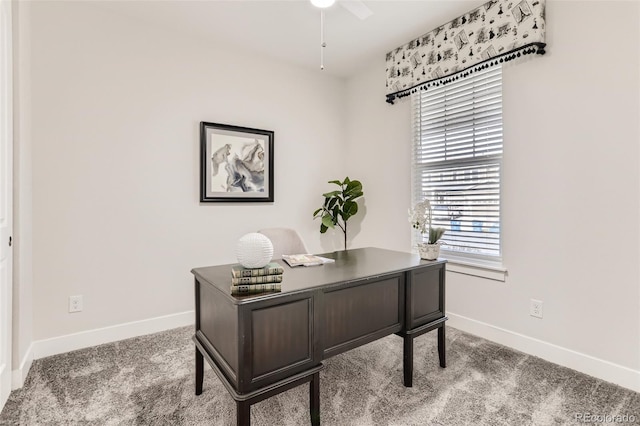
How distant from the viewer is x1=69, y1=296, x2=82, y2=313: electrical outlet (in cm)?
247

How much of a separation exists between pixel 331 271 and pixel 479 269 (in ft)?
5.28

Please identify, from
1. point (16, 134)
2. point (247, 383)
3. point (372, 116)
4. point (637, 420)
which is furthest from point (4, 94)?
point (637, 420)

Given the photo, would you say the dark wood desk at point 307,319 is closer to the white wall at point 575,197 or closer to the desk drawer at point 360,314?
the desk drawer at point 360,314

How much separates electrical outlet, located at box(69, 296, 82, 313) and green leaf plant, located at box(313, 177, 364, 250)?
232cm

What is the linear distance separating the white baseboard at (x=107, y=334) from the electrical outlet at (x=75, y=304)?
192mm

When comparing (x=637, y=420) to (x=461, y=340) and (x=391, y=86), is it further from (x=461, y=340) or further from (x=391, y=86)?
(x=391, y=86)

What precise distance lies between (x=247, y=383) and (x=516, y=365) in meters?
1.94

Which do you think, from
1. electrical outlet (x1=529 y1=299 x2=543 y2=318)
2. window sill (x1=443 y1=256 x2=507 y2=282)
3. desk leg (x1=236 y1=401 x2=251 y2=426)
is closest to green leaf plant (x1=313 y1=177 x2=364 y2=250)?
window sill (x1=443 y1=256 x2=507 y2=282)

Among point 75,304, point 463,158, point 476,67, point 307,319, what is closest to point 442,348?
point 307,319

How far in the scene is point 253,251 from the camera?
136cm

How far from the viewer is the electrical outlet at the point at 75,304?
2469 millimetres

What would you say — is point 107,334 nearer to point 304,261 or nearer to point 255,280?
point 304,261

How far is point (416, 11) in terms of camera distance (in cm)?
259

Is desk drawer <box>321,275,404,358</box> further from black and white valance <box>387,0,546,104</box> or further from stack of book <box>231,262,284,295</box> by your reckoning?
black and white valance <box>387,0,546,104</box>
